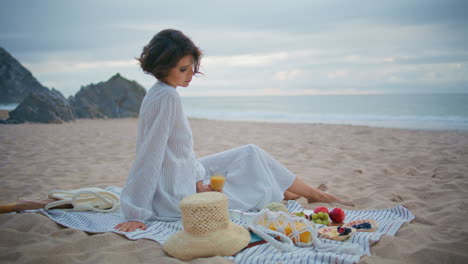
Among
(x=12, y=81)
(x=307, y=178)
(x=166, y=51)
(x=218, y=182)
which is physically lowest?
(x=307, y=178)

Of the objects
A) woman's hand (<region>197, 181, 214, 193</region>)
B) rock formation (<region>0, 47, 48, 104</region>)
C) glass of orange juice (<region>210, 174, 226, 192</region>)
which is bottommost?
woman's hand (<region>197, 181, 214, 193</region>)

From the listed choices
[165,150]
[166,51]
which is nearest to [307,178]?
[165,150]

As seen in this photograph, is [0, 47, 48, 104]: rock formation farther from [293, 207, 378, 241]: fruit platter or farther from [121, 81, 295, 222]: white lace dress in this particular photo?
[293, 207, 378, 241]: fruit platter

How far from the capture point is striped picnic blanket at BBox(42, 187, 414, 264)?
1879 millimetres

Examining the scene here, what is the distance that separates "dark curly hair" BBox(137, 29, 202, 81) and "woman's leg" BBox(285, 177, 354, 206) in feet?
5.16

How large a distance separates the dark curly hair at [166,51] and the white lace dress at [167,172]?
0.14 metres

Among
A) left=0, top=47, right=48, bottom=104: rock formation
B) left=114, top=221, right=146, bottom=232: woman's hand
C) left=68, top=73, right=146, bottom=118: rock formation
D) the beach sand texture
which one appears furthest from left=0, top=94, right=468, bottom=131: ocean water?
left=114, top=221, right=146, bottom=232: woman's hand

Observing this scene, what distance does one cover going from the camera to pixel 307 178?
4398 millimetres

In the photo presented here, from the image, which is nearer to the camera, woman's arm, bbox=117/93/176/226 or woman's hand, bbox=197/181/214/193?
woman's arm, bbox=117/93/176/226

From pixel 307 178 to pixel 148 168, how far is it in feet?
8.67

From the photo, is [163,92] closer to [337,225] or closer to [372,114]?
[337,225]

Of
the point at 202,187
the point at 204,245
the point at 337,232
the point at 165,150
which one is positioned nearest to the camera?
the point at 204,245

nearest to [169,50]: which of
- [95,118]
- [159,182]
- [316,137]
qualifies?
[159,182]

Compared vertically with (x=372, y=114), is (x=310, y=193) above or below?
below
